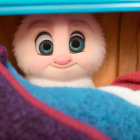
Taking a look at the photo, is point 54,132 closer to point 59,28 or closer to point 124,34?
point 59,28

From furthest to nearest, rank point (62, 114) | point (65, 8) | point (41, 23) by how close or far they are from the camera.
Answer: point (41, 23) → point (65, 8) → point (62, 114)

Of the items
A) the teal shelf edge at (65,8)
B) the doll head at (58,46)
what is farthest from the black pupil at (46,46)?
the teal shelf edge at (65,8)

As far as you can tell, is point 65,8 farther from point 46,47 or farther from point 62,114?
point 62,114

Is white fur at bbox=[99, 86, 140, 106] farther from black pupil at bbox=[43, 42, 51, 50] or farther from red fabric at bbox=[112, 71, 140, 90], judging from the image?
black pupil at bbox=[43, 42, 51, 50]

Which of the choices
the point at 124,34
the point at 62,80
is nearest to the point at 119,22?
the point at 124,34

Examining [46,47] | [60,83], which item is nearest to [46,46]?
[46,47]

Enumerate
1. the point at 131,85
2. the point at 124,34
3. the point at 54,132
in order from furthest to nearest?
the point at 124,34 → the point at 131,85 → the point at 54,132
